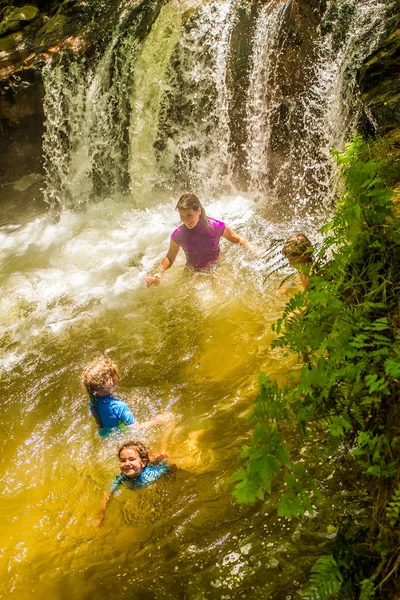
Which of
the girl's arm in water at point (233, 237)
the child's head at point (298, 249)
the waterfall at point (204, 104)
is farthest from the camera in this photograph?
the waterfall at point (204, 104)

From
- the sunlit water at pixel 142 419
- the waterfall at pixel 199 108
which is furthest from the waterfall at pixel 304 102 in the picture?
the sunlit water at pixel 142 419

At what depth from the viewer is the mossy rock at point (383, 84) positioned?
521 centimetres

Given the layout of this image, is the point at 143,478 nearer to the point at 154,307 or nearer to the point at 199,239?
the point at 154,307

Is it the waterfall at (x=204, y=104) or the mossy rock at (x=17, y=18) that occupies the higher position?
the mossy rock at (x=17, y=18)

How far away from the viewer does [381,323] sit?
6.27 feet

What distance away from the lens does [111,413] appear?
12.8ft

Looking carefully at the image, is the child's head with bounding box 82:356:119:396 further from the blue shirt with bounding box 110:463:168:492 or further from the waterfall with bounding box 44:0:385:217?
the waterfall with bounding box 44:0:385:217

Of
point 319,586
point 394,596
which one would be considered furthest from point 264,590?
point 394,596

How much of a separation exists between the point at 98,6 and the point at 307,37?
633 centimetres

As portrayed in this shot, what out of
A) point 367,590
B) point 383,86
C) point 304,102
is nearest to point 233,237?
point 383,86

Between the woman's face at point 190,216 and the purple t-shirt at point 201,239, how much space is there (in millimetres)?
182

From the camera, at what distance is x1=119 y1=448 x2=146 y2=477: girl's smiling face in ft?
11.1

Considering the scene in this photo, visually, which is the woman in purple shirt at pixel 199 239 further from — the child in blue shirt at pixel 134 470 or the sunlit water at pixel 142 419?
the child in blue shirt at pixel 134 470

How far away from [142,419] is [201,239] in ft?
7.96
